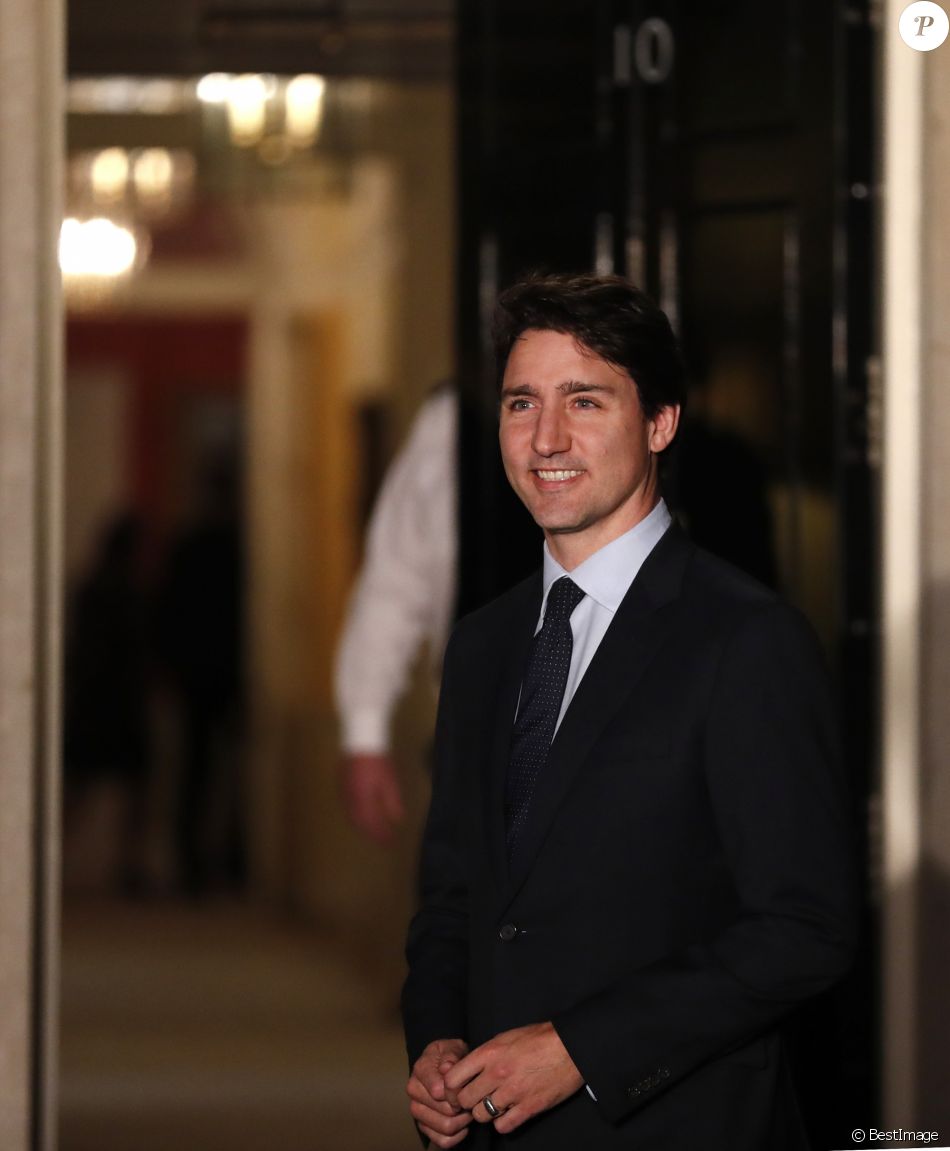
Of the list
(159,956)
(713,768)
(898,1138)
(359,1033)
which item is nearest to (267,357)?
(159,956)

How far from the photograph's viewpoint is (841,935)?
1.78 meters

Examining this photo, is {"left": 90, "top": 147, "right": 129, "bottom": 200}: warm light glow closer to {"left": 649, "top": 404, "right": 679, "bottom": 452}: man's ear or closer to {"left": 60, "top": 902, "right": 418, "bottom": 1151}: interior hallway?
{"left": 60, "top": 902, "right": 418, "bottom": 1151}: interior hallway

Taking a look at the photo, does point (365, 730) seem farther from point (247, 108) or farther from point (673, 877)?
point (247, 108)

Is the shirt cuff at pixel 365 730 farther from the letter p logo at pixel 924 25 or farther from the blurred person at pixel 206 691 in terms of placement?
the blurred person at pixel 206 691

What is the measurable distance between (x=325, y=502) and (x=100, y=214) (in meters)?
2.05

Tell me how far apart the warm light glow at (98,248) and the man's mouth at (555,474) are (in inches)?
315

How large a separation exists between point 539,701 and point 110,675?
7.59 m

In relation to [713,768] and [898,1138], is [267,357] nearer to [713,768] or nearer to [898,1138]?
[898,1138]

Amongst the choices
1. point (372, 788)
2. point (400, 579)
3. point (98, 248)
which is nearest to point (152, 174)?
point (98, 248)

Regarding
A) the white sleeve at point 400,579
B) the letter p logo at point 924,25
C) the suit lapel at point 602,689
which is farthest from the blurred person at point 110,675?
the suit lapel at point 602,689

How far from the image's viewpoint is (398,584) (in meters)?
4.17

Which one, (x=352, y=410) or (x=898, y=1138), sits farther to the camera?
(x=352, y=410)

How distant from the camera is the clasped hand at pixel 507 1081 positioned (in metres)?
1.80

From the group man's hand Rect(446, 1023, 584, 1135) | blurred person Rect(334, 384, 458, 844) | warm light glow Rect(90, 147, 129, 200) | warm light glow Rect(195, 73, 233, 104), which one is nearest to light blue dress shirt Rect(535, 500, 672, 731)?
man's hand Rect(446, 1023, 584, 1135)
